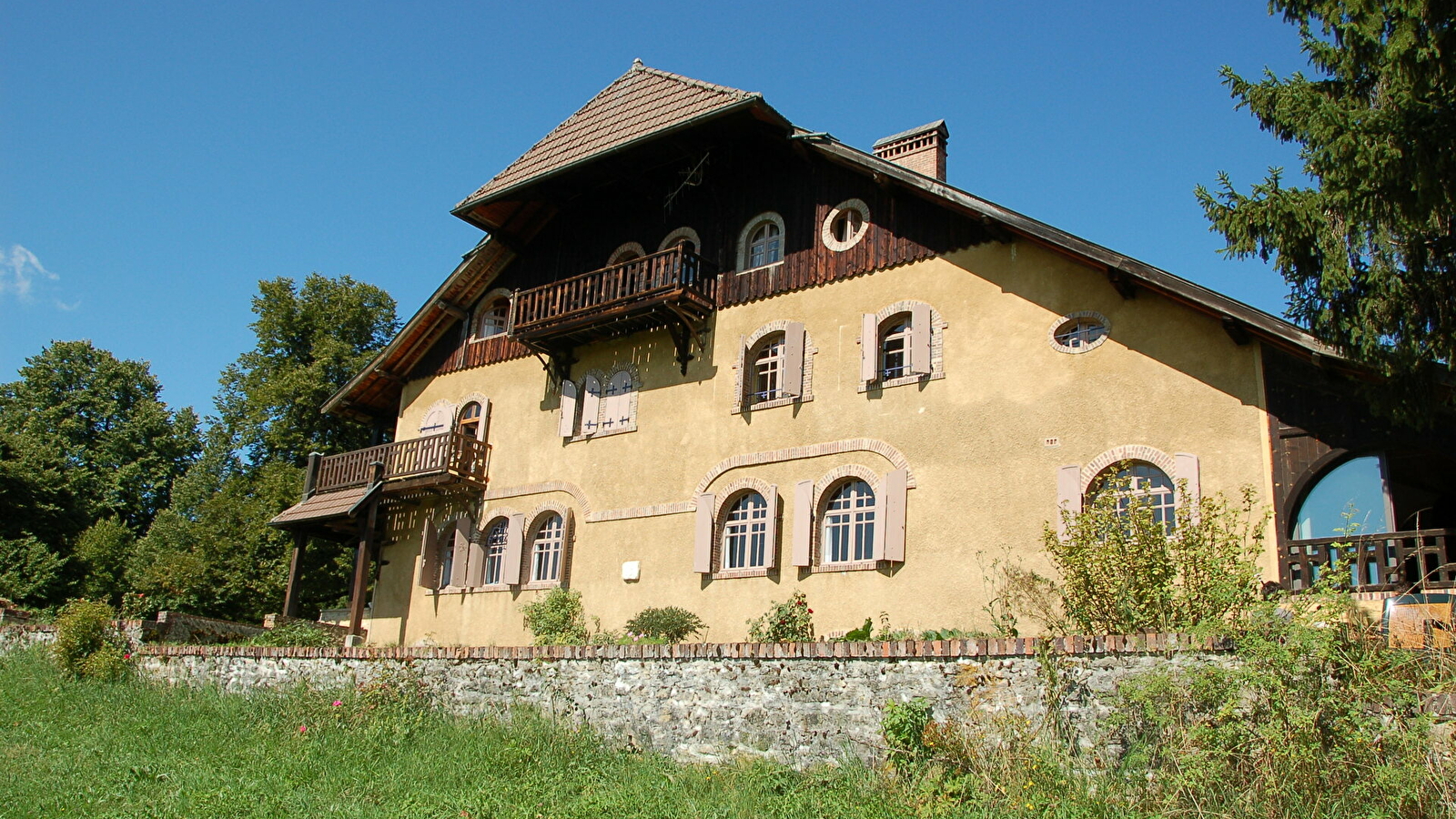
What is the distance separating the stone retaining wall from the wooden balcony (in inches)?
260

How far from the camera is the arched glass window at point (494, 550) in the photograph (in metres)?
20.7

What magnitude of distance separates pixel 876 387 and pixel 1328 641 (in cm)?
889

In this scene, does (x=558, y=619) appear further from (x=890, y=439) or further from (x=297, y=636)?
(x=890, y=439)

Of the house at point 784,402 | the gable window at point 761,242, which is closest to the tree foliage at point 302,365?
the house at point 784,402

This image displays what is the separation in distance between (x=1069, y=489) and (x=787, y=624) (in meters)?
4.01

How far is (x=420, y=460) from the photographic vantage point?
69.7 ft

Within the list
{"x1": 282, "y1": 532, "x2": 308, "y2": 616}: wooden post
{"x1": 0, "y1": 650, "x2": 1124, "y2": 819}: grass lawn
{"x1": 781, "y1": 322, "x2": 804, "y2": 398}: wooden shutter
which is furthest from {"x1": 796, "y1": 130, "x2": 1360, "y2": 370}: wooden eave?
{"x1": 282, "y1": 532, "x2": 308, "y2": 616}: wooden post

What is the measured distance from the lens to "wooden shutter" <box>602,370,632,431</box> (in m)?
19.8

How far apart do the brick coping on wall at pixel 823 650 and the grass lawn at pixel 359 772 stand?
754 mm

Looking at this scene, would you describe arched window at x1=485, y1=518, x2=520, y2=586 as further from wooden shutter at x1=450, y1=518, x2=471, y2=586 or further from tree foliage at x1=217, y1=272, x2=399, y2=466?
tree foliage at x1=217, y1=272, x2=399, y2=466

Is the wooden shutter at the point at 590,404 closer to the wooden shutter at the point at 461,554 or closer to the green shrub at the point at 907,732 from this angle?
the wooden shutter at the point at 461,554

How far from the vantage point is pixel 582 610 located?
1881cm

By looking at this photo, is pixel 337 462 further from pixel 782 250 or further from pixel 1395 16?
pixel 1395 16

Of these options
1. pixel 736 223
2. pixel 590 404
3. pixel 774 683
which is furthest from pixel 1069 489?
pixel 590 404
